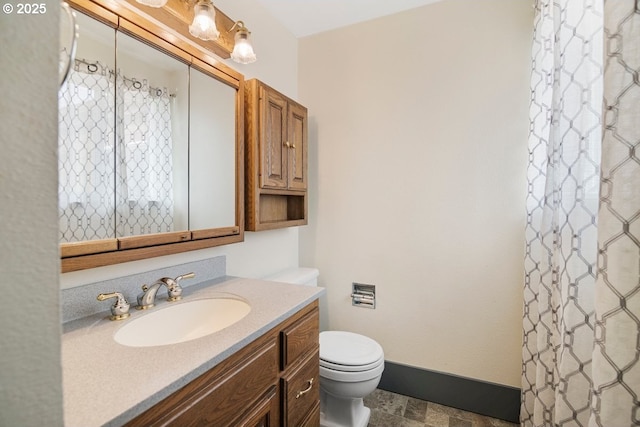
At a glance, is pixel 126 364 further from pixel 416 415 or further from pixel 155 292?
pixel 416 415

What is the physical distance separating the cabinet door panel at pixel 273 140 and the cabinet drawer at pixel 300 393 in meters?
0.91

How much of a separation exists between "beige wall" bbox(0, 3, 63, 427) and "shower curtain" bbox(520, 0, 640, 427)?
1.11m

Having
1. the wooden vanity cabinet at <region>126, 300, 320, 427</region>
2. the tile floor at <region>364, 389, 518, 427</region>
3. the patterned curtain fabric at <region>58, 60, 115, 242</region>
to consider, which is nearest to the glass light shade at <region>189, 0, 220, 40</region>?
the patterned curtain fabric at <region>58, 60, 115, 242</region>

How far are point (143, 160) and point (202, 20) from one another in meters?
0.63

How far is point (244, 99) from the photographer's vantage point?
4.79 feet

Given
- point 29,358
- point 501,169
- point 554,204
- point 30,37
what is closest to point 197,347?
point 29,358

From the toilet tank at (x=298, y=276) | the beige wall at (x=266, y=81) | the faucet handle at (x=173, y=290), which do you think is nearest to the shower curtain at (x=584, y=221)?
the toilet tank at (x=298, y=276)

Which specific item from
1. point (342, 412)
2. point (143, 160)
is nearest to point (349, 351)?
point (342, 412)

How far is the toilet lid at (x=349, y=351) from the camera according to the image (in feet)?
4.69

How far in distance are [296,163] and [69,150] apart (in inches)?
44.8

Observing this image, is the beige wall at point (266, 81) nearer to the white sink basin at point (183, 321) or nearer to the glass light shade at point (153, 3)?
the white sink basin at point (183, 321)

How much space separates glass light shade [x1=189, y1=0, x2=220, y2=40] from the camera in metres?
1.13

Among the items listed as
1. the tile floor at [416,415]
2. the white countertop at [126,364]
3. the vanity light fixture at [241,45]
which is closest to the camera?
the white countertop at [126,364]

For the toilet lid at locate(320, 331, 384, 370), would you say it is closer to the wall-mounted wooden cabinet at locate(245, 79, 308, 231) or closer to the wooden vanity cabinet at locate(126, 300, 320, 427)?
the wooden vanity cabinet at locate(126, 300, 320, 427)
